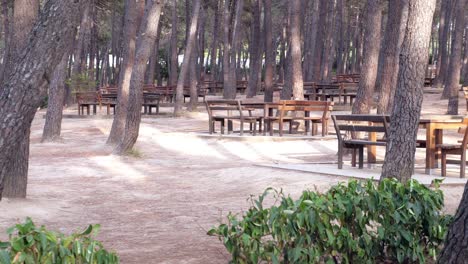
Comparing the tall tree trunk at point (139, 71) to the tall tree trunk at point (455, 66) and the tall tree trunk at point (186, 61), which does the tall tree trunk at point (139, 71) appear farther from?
the tall tree trunk at point (455, 66)

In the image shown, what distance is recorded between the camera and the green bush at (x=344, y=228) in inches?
235

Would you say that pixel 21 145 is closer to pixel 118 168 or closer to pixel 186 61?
pixel 118 168

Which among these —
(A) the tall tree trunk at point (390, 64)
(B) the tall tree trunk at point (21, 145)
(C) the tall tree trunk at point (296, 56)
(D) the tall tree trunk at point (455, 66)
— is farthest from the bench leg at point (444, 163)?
(D) the tall tree trunk at point (455, 66)

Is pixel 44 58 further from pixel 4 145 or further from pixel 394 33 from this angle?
pixel 394 33

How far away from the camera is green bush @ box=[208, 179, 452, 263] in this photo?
19.6 ft

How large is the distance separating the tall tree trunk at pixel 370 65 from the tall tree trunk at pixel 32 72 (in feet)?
38.8

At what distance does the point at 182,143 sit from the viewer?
21.6 metres

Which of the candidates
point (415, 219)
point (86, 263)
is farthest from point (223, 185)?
point (86, 263)

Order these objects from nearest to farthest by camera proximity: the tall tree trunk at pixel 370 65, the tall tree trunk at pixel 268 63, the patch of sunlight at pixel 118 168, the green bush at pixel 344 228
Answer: the green bush at pixel 344 228 < the patch of sunlight at pixel 118 168 < the tall tree trunk at pixel 370 65 < the tall tree trunk at pixel 268 63

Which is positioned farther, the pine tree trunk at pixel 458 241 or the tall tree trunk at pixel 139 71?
the tall tree trunk at pixel 139 71

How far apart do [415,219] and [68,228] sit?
4.68 m

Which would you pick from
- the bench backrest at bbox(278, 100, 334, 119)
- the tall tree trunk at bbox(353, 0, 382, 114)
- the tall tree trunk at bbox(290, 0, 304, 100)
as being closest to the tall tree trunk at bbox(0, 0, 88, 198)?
the tall tree trunk at bbox(353, 0, 382, 114)

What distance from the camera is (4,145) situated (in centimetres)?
534

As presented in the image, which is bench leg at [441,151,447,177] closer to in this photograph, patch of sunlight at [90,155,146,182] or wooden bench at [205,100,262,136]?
patch of sunlight at [90,155,146,182]
